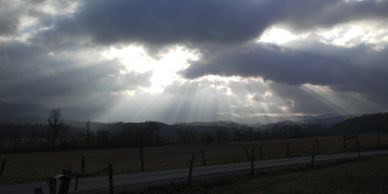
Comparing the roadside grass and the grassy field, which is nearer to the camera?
the roadside grass

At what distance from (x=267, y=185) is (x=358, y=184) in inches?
150

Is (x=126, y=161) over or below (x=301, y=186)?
below

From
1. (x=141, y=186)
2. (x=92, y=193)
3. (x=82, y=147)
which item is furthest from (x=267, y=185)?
(x=82, y=147)

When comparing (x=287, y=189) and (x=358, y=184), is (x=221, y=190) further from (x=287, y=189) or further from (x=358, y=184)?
(x=358, y=184)

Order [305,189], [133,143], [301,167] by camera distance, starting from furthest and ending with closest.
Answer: [133,143]
[301,167]
[305,189]

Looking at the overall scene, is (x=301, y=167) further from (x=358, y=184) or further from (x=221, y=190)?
(x=221, y=190)

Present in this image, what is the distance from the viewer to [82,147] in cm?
12950

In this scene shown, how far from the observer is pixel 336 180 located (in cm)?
2153

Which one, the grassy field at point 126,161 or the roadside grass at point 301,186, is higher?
the roadside grass at point 301,186

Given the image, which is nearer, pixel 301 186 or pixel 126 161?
pixel 301 186

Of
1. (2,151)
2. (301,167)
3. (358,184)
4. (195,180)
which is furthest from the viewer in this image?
(2,151)

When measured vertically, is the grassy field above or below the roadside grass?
below

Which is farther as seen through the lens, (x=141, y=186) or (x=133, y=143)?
(x=133, y=143)

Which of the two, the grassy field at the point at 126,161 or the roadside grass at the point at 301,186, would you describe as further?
the grassy field at the point at 126,161
